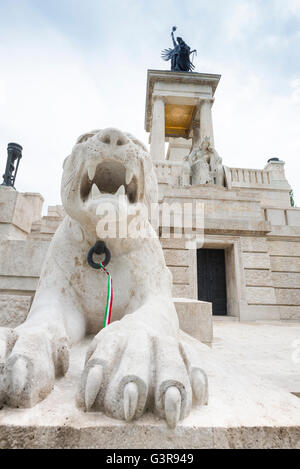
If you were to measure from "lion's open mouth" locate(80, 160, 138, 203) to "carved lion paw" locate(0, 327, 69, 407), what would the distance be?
877 millimetres

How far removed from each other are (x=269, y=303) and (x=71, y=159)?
6753 mm

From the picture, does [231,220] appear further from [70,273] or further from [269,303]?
[70,273]

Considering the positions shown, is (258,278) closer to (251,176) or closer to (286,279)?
(286,279)

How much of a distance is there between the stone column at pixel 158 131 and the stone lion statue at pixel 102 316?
1534 centimetres

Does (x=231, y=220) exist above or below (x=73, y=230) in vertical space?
above

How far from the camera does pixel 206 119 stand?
18531mm

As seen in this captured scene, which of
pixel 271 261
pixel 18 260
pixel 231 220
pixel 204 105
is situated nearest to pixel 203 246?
pixel 231 220

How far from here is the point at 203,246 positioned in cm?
759

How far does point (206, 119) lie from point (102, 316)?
19.2m

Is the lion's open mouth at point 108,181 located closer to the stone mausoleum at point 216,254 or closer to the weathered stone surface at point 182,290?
the stone mausoleum at point 216,254

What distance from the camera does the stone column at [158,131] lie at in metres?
16.9

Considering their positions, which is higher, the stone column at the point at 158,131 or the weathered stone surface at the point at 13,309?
the stone column at the point at 158,131

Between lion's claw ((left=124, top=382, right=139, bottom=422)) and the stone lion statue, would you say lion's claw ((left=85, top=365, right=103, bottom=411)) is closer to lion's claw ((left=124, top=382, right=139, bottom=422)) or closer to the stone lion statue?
the stone lion statue

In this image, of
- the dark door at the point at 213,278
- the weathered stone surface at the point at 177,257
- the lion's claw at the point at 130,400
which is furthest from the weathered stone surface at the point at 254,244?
the lion's claw at the point at 130,400
